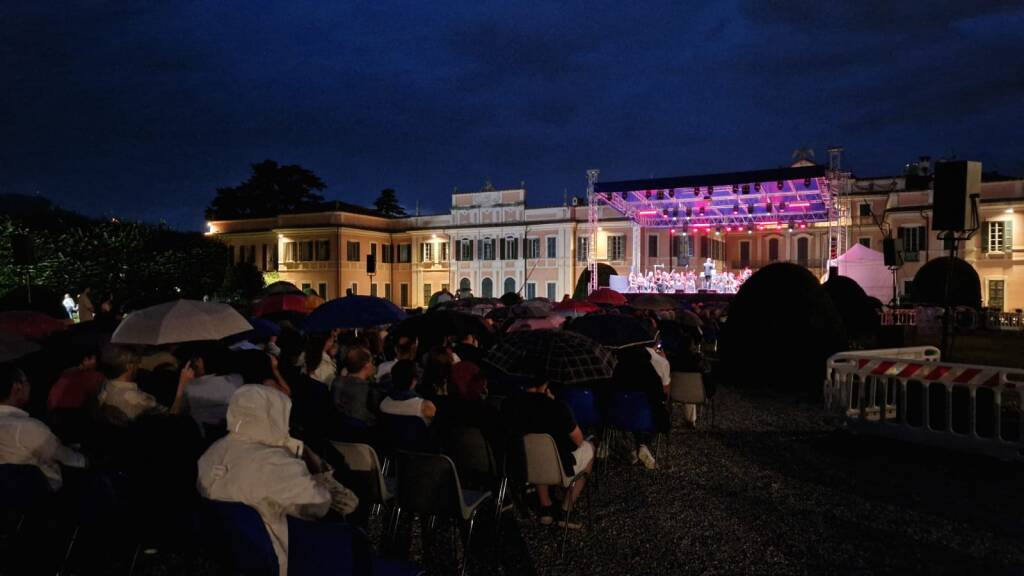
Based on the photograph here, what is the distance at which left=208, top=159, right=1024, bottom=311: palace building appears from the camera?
27.7m

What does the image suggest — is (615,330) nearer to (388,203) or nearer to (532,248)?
(532,248)

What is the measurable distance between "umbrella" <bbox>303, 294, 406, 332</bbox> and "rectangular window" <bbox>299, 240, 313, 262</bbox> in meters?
40.7

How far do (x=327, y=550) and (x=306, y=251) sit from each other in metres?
46.5

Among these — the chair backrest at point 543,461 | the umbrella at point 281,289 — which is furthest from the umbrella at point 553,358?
the umbrella at point 281,289

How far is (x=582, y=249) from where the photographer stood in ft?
138

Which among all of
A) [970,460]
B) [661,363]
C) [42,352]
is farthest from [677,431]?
[42,352]

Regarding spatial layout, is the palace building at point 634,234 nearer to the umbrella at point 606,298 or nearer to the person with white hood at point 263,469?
the umbrella at point 606,298

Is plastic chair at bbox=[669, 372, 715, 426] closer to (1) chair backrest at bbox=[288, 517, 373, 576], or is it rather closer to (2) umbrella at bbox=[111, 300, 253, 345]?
(2) umbrella at bbox=[111, 300, 253, 345]

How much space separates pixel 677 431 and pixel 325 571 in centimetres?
619

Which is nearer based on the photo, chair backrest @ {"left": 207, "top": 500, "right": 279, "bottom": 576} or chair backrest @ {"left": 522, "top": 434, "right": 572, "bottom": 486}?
chair backrest @ {"left": 207, "top": 500, "right": 279, "bottom": 576}

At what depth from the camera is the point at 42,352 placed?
227 inches

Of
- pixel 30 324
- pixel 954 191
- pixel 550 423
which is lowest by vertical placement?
pixel 550 423

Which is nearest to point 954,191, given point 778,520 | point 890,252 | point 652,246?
point 778,520

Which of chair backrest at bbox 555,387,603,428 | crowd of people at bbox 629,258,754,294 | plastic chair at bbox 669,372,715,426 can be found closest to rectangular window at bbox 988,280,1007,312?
crowd of people at bbox 629,258,754,294
